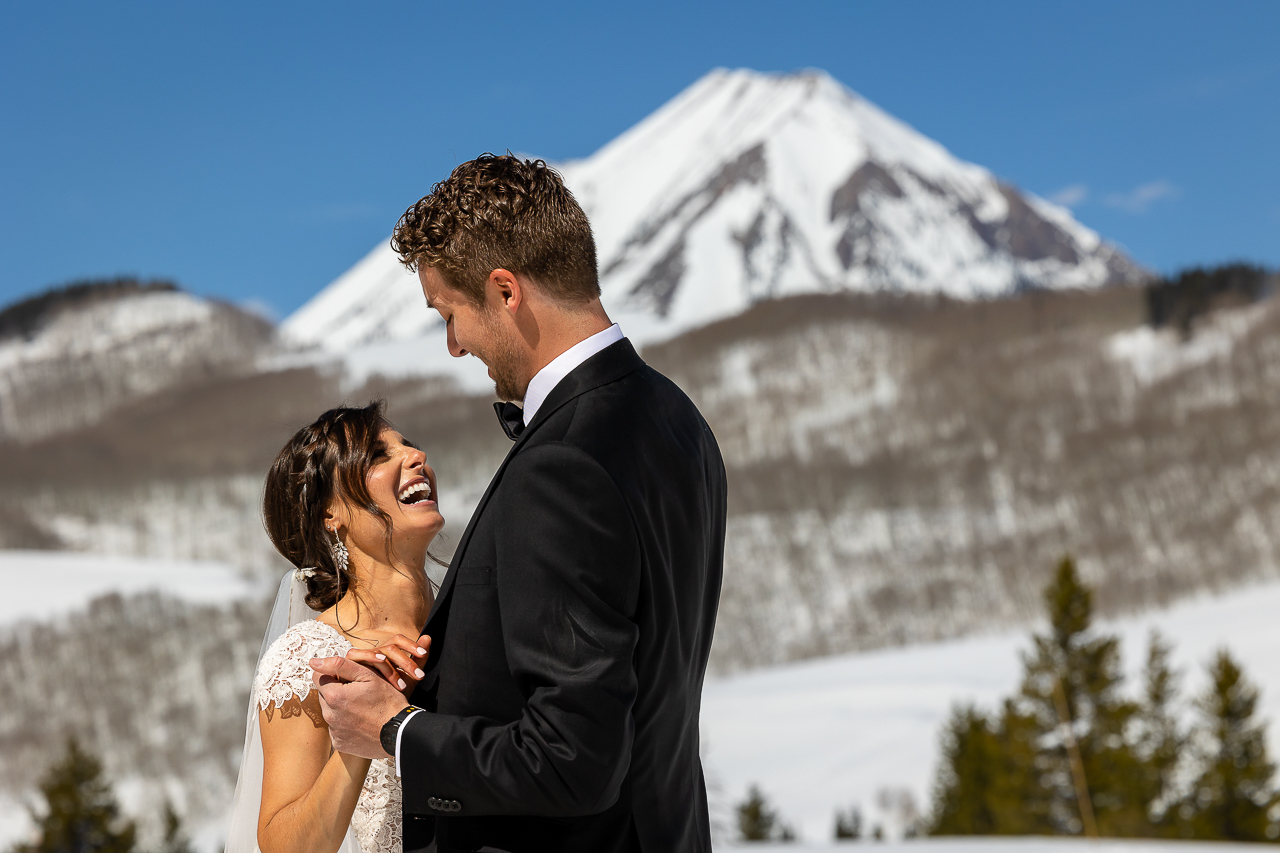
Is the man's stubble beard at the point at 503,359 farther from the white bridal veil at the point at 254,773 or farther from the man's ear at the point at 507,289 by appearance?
the white bridal veil at the point at 254,773

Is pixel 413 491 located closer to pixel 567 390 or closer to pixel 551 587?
pixel 567 390

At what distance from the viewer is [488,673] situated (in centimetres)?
237

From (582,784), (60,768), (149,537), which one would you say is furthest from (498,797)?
(149,537)

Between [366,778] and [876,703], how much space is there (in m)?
94.2

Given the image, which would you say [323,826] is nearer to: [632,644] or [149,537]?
[632,644]

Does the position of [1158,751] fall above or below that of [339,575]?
below

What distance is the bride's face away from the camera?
10.3 feet

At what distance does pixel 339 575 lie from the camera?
10.5ft

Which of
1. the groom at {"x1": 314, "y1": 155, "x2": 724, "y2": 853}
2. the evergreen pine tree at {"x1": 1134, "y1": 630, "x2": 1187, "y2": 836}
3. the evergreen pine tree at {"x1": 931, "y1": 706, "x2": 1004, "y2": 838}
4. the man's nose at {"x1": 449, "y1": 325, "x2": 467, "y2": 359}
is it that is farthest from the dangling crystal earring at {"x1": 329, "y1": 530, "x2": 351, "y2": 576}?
the evergreen pine tree at {"x1": 931, "y1": 706, "x2": 1004, "y2": 838}

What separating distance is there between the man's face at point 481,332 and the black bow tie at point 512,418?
0.12 m

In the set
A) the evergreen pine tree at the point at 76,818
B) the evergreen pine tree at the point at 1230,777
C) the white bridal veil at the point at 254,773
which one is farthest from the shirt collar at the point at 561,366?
the evergreen pine tree at the point at 1230,777

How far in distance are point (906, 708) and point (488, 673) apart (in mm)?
92846

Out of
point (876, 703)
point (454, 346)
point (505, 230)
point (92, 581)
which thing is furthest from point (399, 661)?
point (92, 581)

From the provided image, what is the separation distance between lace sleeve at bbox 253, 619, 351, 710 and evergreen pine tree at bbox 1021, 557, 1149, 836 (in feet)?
122
